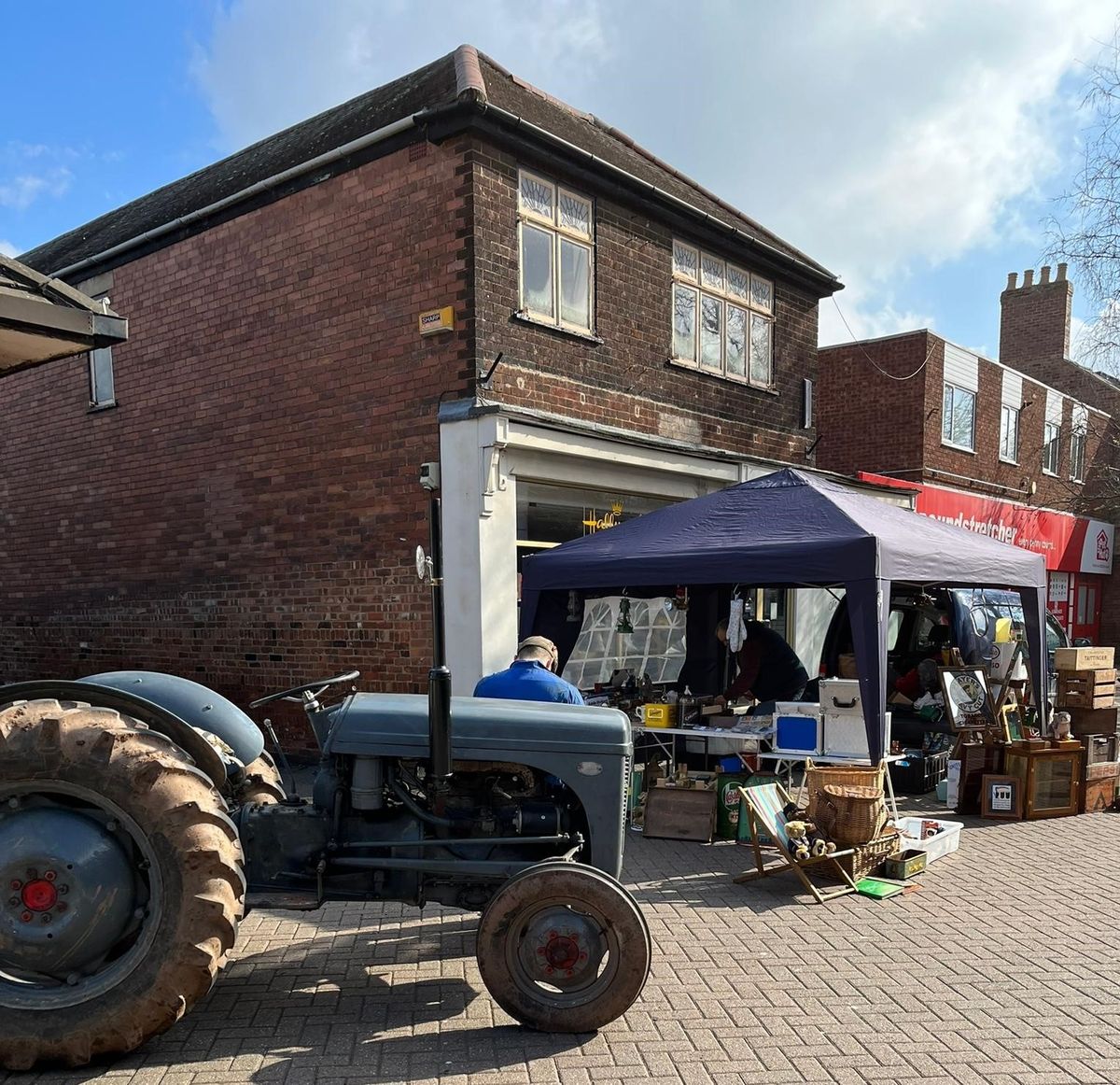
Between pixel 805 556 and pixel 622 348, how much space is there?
423cm

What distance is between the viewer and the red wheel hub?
10.5 feet

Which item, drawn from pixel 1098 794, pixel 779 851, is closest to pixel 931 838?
pixel 779 851

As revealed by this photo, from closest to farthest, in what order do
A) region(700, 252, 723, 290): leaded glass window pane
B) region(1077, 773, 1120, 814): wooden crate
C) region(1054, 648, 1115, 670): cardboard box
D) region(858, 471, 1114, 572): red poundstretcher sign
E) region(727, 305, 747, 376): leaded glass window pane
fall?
region(1077, 773, 1120, 814): wooden crate < region(1054, 648, 1115, 670): cardboard box < region(700, 252, 723, 290): leaded glass window pane < region(727, 305, 747, 376): leaded glass window pane < region(858, 471, 1114, 572): red poundstretcher sign

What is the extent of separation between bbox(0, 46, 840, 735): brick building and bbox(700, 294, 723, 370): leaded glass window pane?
0.04 m

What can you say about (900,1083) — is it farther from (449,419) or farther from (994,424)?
(994,424)

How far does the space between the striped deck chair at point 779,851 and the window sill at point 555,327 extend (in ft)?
16.6

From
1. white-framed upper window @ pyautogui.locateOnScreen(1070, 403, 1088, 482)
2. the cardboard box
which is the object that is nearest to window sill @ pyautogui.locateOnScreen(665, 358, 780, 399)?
the cardboard box

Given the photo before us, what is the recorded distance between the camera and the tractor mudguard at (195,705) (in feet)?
14.2

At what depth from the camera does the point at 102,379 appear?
1166 cm

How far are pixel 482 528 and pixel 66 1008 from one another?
5.45m

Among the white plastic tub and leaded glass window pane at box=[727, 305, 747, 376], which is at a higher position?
leaded glass window pane at box=[727, 305, 747, 376]

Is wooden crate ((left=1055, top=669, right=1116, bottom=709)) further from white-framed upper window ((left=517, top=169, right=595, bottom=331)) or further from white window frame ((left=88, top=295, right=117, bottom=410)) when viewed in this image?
white window frame ((left=88, top=295, right=117, bottom=410))

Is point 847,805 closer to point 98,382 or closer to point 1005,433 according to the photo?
point 98,382

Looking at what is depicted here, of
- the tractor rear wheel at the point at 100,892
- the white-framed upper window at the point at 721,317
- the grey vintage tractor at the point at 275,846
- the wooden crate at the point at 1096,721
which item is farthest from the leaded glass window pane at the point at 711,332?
the tractor rear wheel at the point at 100,892
